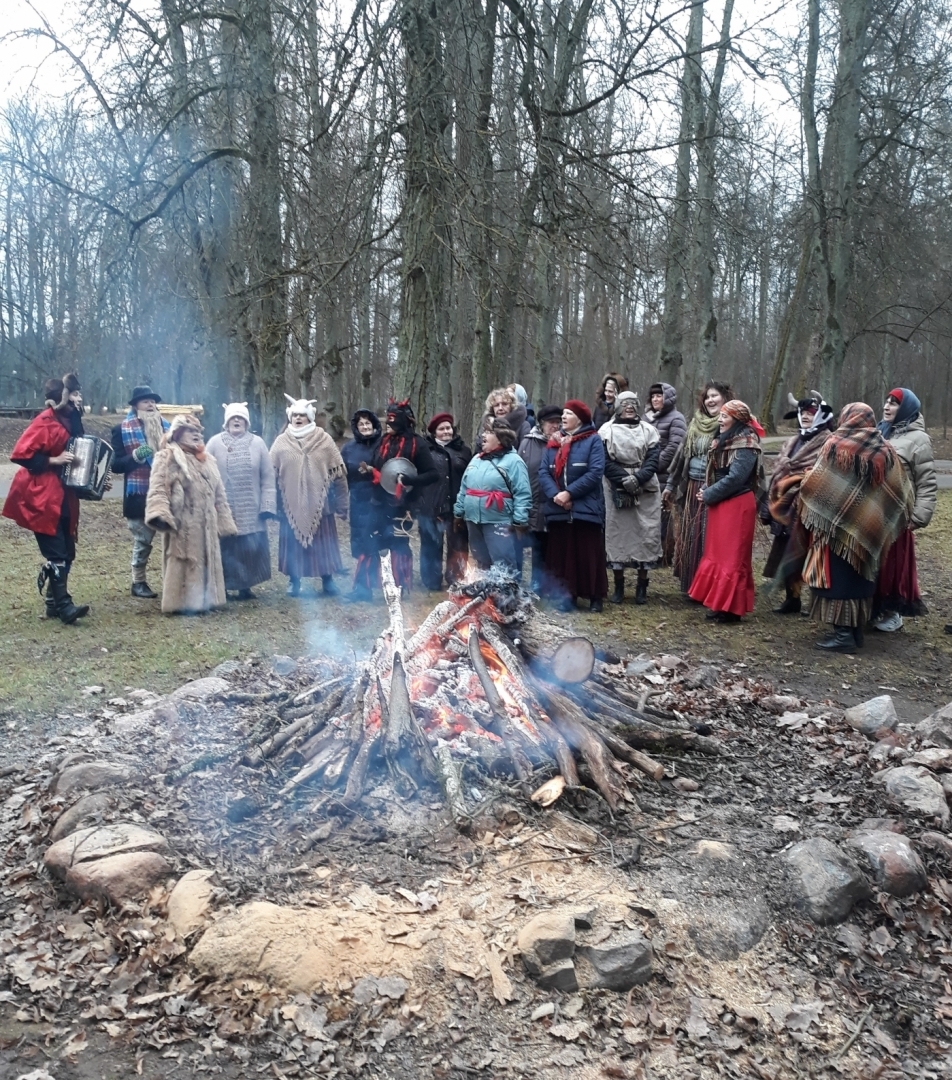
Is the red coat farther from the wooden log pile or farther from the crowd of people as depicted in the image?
the wooden log pile

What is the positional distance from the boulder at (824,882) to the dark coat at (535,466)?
5194 millimetres

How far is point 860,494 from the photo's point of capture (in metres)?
7.18

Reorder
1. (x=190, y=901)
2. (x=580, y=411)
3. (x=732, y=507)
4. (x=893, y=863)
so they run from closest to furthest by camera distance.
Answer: (x=190, y=901)
(x=893, y=863)
(x=732, y=507)
(x=580, y=411)

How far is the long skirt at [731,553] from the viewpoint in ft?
26.7

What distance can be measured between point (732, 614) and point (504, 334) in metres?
5.97

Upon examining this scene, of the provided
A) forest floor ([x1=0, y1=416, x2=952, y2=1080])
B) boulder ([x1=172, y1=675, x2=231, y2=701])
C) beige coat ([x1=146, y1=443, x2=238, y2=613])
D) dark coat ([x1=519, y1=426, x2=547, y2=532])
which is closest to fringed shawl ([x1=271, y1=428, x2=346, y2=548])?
beige coat ([x1=146, y1=443, x2=238, y2=613])

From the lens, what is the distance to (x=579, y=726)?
14.6 ft

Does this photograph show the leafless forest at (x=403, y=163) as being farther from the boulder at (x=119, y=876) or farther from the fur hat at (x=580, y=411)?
the boulder at (x=119, y=876)

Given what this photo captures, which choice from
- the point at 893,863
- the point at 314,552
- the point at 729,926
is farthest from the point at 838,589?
the point at 314,552

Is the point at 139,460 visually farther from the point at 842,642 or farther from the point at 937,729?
the point at 937,729

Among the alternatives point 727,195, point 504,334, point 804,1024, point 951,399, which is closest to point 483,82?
point 727,195

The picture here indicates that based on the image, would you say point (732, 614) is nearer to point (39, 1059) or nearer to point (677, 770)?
point (677, 770)

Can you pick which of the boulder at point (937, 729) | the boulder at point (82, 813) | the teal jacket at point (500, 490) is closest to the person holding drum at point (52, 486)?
the teal jacket at point (500, 490)

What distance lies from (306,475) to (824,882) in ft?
20.7
